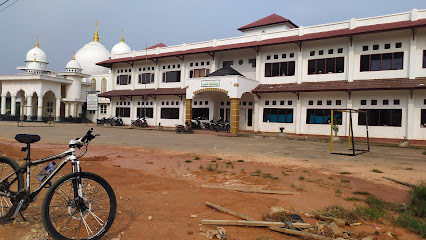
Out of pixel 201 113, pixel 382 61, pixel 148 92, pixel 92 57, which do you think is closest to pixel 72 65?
pixel 92 57

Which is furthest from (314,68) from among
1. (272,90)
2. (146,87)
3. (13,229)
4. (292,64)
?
(13,229)

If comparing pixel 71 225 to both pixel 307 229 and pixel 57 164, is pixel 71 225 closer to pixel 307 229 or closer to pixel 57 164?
pixel 57 164

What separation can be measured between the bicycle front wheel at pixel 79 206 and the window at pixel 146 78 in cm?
3116

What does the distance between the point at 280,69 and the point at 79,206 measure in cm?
2372

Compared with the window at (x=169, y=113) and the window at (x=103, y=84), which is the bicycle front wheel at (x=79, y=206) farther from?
the window at (x=103, y=84)

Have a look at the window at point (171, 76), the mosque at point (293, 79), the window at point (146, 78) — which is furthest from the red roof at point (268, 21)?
the window at point (146, 78)

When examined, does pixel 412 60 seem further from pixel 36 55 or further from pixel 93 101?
pixel 36 55

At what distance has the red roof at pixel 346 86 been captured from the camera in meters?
18.6

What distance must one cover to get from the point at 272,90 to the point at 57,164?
2148 cm

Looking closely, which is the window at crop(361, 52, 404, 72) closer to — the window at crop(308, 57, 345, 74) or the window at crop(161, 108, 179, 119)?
the window at crop(308, 57, 345, 74)

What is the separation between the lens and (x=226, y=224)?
397cm

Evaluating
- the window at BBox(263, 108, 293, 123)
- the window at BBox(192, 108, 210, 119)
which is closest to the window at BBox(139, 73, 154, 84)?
the window at BBox(192, 108, 210, 119)

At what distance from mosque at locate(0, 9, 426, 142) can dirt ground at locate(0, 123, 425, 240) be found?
25.8 ft

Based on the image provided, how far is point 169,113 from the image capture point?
32094 mm
